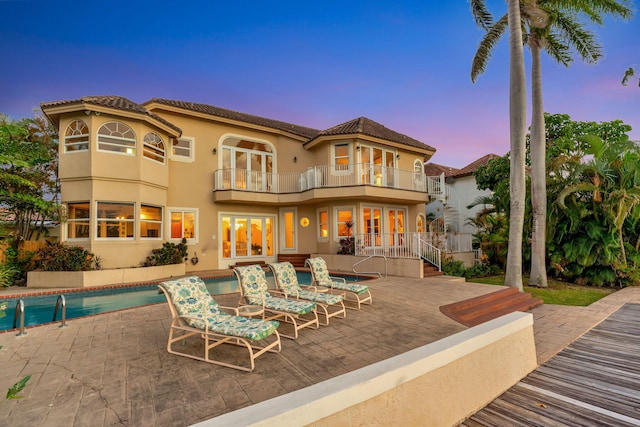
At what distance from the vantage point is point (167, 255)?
12.7 metres

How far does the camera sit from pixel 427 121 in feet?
74.5

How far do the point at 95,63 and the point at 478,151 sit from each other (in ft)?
92.5

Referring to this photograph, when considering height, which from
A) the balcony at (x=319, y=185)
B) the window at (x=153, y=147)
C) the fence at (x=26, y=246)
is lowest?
the fence at (x=26, y=246)

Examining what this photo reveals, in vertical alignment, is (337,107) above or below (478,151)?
above

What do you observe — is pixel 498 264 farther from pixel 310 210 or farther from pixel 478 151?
pixel 478 151

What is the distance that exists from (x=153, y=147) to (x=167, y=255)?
4.80 m

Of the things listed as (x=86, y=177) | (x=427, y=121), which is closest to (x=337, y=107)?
(x=427, y=121)

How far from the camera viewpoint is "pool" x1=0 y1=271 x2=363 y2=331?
738 cm

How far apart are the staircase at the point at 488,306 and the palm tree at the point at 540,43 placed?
11.8 feet

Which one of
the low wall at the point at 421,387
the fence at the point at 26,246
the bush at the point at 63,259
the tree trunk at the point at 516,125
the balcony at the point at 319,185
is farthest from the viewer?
the balcony at the point at 319,185

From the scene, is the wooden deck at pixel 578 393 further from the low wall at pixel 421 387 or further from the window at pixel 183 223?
the window at pixel 183 223

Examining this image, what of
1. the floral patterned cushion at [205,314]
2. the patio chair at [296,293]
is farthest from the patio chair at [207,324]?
the patio chair at [296,293]

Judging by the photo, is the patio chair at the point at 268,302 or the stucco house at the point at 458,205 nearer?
the patio chair at the point at 268,302

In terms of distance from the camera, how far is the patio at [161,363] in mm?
2883
